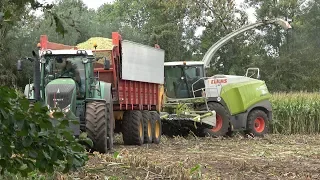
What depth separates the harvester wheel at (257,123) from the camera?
62.8 ft

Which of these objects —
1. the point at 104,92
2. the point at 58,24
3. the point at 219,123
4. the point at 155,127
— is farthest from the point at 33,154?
the point at 219,123

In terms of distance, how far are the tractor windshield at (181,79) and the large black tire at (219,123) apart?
118cm

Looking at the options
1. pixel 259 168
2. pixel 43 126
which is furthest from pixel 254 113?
pixel 43 126

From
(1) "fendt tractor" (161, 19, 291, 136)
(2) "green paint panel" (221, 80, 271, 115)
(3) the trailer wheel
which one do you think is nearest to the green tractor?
(3) the trailer wheel

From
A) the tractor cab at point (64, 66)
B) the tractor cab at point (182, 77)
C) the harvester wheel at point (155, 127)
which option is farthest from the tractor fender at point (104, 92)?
the tractor cab at point (182, 77)

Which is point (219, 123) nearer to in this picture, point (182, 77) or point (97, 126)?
point (182, 77)

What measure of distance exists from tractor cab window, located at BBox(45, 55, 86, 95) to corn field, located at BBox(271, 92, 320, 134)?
11.6 m

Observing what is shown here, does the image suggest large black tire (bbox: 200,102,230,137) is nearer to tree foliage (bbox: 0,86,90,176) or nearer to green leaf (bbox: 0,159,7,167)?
tree foliage (bbox: 0,86,90,176)

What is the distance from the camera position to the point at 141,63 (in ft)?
47.9

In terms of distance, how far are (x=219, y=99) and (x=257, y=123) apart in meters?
1.95

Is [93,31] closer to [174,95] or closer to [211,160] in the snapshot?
[174,95]

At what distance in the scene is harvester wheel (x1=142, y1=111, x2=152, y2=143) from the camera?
14.7 m

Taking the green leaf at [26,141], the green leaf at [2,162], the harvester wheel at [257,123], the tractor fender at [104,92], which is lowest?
the harvester wheel at [257,123]

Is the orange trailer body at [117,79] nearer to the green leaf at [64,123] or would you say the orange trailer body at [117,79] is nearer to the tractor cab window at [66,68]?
the tractor cab window at [66,68]
